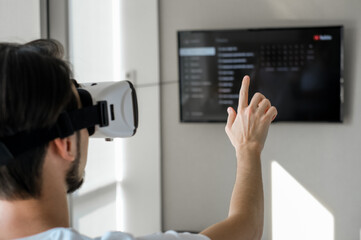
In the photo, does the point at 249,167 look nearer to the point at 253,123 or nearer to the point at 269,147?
the point at 253,123

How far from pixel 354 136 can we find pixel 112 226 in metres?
1.89

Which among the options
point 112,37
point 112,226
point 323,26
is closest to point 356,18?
point 323,26

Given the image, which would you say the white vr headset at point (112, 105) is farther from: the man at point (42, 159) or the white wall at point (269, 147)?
the white wall at point (269, 147)

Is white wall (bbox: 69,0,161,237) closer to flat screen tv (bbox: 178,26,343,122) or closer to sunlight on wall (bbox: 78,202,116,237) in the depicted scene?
sunlight on wall (bbox: 78,202,116,237)

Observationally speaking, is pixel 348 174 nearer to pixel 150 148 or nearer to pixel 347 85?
pixel 347 85

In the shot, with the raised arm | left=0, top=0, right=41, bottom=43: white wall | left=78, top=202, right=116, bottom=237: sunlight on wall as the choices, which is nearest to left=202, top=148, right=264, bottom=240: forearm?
the raised arm

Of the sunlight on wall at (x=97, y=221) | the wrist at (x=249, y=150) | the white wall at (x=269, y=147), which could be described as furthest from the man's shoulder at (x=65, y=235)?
the white wall at (x=269, y=147)

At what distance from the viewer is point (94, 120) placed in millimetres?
888

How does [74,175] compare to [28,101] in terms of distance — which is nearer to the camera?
[28,101]

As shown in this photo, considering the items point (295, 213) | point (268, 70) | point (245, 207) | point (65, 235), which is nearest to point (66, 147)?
point (65, 235)

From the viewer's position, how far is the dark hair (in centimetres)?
69

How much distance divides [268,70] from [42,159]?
2378mm

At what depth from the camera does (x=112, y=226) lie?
9.97 feet

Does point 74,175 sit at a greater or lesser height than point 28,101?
lesser
